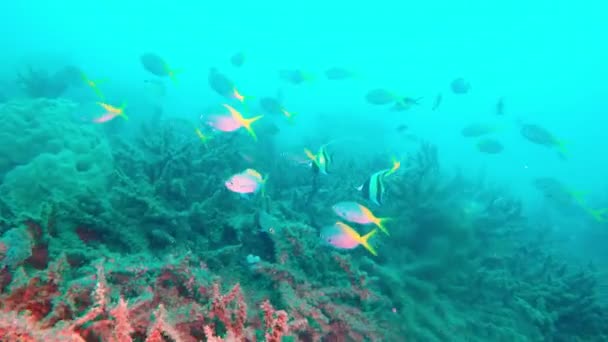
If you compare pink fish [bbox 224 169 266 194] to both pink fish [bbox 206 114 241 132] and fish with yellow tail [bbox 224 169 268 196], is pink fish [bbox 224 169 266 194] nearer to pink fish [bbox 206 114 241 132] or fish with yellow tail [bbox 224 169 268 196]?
fish with yellow tail [bbox 224 169 268 196]

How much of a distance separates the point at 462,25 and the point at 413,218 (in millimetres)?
105361

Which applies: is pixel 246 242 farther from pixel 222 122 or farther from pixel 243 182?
pixel 222 122

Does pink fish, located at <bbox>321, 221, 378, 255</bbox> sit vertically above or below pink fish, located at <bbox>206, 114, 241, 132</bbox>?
below

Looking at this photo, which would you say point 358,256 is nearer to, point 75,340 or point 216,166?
point 216,166

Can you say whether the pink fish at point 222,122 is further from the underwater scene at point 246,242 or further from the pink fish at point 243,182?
the pink fish at point 243,182

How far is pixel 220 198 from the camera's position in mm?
4418

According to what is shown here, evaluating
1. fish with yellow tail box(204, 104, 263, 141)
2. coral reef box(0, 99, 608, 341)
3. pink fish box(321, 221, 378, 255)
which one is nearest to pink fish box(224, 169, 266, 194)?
coral reef box(0, 99, 608, 341)

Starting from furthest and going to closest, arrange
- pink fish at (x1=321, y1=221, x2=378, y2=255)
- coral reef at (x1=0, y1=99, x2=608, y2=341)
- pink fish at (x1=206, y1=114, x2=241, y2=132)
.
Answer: pink fish at (x1=206, y1=114, x2=241, y2=132) < pink fish at (x1=321, y1=221, x2=378, y2=255) < coral reef at (x1=0, y1=99, x2=608, y2=341)

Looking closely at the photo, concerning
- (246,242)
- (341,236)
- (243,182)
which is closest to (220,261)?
(246,242)

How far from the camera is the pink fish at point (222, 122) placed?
4574mm

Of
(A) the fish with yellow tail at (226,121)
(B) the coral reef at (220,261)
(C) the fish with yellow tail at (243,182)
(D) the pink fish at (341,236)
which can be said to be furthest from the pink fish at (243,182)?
(A) the fish with yellow tail at (226,121)

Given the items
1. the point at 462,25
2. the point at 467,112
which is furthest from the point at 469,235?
the point at 462,25

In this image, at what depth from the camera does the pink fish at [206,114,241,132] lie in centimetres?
457

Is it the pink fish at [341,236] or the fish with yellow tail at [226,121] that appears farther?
the fish with yellow tail at [226,121]
